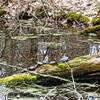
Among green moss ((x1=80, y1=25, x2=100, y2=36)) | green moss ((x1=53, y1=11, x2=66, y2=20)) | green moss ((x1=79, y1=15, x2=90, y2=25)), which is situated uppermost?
green moss ((x1=53, y1=11, x2=66, y2=20))

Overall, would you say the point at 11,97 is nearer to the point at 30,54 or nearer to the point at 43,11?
the point at 30,54

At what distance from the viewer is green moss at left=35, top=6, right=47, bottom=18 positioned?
12559mm

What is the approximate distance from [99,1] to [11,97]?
29.4ft

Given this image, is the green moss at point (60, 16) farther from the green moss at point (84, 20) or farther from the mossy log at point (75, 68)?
the mossy log at point (75, 68)

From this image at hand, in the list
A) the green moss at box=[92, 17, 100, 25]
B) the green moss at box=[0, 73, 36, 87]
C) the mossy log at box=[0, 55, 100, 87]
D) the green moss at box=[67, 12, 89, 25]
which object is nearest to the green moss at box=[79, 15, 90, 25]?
the green moss at box=[67, 12, 89, 25]

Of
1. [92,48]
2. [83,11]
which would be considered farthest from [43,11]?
[92,48]

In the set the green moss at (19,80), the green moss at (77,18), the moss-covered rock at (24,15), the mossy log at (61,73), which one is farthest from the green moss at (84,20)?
the green moss at (19,80)

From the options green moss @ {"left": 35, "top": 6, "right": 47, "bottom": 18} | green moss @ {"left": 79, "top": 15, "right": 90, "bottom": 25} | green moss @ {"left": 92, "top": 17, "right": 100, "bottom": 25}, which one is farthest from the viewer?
green moss @ {"left": 35, "top": 6, "right": 47, "bottom": 18}

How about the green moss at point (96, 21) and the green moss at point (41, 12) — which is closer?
the green moss at point (96, 21)

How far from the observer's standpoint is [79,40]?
977 centimetres

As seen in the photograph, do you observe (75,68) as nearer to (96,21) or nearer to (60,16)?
(96,21)

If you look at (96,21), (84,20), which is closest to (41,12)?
(84,20)

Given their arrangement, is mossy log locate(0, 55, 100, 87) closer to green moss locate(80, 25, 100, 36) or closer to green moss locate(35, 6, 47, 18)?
green moss locate(80, 25, 100, 36)

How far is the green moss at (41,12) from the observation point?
12.6 meters
